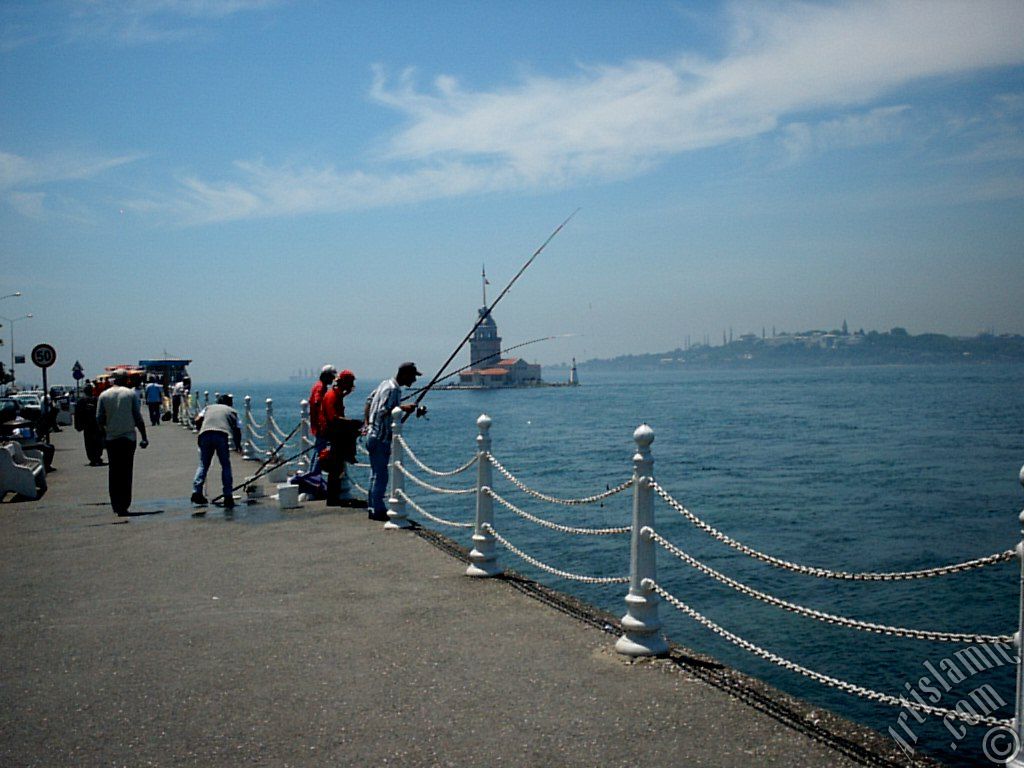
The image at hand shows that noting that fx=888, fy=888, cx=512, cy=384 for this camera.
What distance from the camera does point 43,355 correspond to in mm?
24406

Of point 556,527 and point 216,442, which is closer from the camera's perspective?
point 556,527

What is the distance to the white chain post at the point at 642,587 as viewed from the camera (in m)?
5.59

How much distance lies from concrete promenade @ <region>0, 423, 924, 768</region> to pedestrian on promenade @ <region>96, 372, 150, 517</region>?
101 inches

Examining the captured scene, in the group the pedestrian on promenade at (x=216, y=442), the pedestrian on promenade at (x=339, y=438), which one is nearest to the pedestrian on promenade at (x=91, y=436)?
the pedestrian on promenade at (x=216, y=442)

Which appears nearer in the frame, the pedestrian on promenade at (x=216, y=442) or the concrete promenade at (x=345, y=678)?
the concrete promenade at (x=345, y=678)

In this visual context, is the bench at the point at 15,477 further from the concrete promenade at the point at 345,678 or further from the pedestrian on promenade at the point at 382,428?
the pedestrian on promenade at the point at 382,428

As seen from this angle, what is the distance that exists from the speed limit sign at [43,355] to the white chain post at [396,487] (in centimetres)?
1747

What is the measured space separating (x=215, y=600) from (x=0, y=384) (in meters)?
85.7

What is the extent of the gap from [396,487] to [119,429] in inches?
147

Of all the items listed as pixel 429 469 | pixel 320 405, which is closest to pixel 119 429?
pixel 320 405

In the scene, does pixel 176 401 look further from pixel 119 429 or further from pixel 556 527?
pixel 556 527

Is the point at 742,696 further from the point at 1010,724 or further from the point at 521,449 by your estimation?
the point at 521,449

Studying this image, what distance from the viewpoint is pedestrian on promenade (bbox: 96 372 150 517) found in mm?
11195

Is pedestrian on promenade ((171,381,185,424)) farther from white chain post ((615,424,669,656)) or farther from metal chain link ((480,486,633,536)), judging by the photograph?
white chain post ((615,424,669,656))
